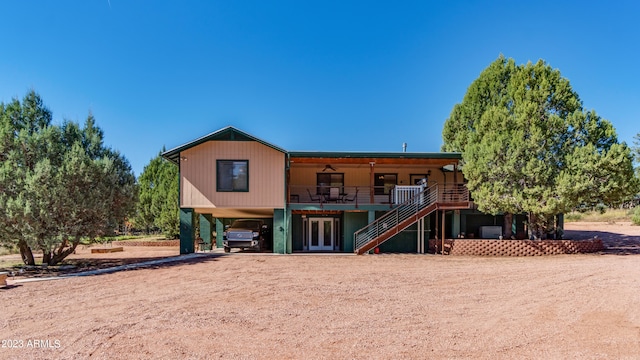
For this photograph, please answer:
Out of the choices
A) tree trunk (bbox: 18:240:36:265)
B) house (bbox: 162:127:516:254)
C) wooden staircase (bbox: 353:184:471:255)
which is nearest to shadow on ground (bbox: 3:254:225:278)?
tree trunk (bbox: 18:240:36:265)

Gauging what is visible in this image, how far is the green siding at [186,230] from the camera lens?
17234 millimetres

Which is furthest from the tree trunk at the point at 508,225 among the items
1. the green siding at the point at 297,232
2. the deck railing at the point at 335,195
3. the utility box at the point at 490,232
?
the green siding at the point at 297,232

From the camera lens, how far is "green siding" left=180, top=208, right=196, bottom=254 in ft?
56.5

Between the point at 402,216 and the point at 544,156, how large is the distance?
6.55 m

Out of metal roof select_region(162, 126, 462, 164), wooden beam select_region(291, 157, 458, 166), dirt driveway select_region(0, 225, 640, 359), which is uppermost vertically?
metal roof select_region(162, 126, 462, 164)

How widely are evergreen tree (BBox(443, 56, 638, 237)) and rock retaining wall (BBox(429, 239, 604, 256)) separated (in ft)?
3.75

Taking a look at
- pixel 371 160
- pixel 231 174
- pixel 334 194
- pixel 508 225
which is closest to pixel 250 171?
pixel 231 174

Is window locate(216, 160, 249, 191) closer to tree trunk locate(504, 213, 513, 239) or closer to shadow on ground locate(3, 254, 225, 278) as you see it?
shadow on ground locate(3, 254, 225, 278)

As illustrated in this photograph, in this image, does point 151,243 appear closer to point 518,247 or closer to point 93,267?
point 93,267

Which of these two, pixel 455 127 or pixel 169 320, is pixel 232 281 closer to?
pixel 169 320

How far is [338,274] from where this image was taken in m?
11.7

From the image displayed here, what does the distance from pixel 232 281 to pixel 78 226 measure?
20.2 ft

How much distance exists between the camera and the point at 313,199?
19.6m

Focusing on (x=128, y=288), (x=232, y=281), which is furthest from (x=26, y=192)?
(x=232, y=281)
